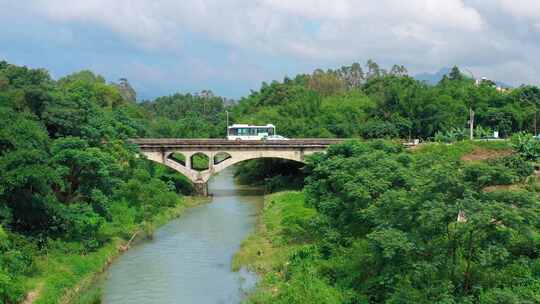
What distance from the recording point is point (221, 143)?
5325 centimetres

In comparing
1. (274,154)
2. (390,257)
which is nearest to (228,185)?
(274,154)

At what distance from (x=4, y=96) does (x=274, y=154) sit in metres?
26.6

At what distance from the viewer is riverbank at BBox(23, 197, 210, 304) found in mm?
22578

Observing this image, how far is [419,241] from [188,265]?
47.6 ft

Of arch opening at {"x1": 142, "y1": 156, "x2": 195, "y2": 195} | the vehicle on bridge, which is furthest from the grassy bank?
the vehicle on bridge

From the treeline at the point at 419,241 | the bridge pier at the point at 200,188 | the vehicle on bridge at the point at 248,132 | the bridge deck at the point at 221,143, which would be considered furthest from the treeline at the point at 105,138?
the treeline at the point at 419,241

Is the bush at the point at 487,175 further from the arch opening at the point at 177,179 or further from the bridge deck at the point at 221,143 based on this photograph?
the arch opening at the point at 177,179

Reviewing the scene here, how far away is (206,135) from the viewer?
81625mm

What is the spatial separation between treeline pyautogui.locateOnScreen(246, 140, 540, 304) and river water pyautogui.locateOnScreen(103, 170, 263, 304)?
2027 millimetres

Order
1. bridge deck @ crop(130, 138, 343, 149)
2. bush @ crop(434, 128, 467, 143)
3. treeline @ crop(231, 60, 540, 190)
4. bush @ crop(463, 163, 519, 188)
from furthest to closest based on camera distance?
treeline @ crop(231, 60, 540, 190), bush @ crop(434, 128, 467, 143), bridge deck @ crop(130, 138, 343, 149), bush @ crop(463, 163, 519, 188)

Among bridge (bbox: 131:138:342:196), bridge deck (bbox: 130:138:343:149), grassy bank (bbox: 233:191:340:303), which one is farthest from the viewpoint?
bridge (bbox: 131:138:342:196)

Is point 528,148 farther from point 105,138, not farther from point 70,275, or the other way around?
point 70,275

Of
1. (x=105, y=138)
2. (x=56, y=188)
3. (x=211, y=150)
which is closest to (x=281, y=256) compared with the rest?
(x=56, y=188)

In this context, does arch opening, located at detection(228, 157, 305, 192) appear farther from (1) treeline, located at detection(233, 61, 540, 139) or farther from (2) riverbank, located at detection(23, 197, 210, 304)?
(2) riverbank, located at detection(23, 197, 210, 304)
